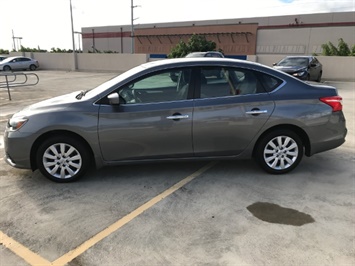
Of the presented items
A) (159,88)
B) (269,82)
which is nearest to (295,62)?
(269,82)

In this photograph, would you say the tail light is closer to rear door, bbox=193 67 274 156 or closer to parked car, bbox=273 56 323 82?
rear door, bbox=193 67 274 156

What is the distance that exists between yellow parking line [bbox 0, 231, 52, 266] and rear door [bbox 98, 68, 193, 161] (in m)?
1.53

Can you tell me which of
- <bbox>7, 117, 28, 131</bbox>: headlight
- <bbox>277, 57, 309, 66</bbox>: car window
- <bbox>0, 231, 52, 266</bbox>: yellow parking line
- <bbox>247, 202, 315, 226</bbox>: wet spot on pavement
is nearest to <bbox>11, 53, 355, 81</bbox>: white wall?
<bbox>277, 57, 309, 66</bbox>: car window

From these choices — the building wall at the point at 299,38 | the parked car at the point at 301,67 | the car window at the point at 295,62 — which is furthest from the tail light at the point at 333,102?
the building wall at the point at 299,38

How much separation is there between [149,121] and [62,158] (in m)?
1.24

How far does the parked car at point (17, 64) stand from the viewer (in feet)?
101

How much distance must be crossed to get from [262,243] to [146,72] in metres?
2.54

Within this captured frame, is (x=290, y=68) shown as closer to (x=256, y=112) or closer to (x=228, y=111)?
(x=256, y=112)

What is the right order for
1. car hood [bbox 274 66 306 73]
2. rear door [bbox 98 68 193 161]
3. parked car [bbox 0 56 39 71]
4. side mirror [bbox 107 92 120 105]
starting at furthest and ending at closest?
1. parked car [bbox 0 56 39 71]
2. car hood [bbox 274 66 306 73]
3. rear door [bbox 98 68 193 161]
4. side mirror [bbox 107 92 120 105]

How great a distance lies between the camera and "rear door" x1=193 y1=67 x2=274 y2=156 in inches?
172

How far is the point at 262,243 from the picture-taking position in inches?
122

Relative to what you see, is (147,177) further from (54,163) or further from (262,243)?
(262,243)

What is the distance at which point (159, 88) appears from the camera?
4461 millimetres

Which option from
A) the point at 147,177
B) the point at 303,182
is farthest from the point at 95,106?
the point at 303,182
